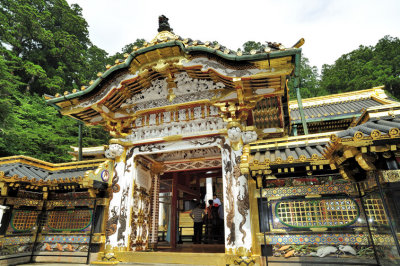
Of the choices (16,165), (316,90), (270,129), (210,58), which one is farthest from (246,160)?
(316,90)

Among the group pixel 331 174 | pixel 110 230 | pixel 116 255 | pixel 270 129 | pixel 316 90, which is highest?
pixel 316 90

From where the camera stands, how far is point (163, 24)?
26.7 ft

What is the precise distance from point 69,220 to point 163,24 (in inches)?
284

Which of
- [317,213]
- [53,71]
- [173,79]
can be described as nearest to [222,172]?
[317,213]

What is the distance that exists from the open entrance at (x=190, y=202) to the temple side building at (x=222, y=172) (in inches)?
9.1

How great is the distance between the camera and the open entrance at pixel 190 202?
9648mm

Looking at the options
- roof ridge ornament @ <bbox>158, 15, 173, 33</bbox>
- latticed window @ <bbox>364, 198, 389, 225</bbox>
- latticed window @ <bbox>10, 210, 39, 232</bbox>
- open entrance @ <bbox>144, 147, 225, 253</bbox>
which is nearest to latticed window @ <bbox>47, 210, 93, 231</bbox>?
latticed window @ <bbox>10, 210, 39, 232</bbox>

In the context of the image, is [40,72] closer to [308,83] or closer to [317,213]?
[317,213]

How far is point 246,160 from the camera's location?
5285 millimetres

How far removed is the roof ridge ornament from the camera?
8109mm

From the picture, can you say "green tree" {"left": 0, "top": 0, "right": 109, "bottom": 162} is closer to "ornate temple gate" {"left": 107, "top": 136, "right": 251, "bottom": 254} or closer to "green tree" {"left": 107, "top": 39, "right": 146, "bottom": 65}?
"green tree" {"left": 107, "top": 39, "right": 146, "bottom": 65}

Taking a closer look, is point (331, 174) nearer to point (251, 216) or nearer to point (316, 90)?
point (251, 216)

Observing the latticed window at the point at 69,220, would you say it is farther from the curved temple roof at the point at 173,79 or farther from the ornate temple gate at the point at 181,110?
the curved temple roof at the point at 173,79

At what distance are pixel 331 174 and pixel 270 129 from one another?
2.38 meters
